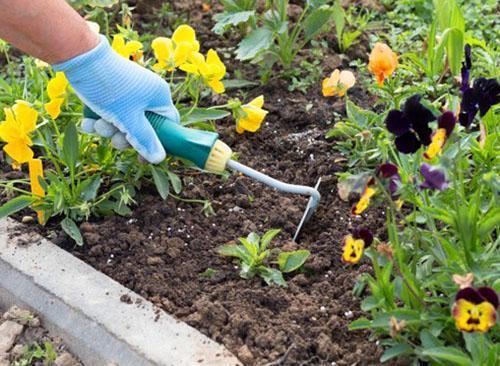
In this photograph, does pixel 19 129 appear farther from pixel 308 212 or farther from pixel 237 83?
pixel 237 83

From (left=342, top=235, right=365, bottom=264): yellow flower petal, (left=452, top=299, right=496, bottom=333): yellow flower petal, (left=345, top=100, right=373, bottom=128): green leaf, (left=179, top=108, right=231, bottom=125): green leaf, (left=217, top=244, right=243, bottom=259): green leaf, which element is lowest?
(left=217, top=244, right=243, bottom=259): green leaf

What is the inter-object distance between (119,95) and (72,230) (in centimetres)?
41

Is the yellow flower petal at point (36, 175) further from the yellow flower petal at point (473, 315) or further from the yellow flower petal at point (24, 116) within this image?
the yellow flower petal at point (473, 315)

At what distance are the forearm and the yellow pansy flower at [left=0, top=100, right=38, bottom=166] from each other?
0.59 feet

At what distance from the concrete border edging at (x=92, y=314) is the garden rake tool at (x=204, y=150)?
1.35ft

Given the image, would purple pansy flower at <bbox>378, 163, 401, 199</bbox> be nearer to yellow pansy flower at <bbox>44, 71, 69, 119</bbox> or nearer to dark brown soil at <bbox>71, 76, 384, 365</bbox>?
dark brown soil at <bbox>71, 76, 384, 365</bbox>

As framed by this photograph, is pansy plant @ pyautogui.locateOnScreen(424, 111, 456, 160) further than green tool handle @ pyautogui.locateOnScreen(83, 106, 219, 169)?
No

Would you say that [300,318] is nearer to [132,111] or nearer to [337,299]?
[337,299]

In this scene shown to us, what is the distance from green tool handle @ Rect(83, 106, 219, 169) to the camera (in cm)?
261

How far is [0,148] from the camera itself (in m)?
3.12

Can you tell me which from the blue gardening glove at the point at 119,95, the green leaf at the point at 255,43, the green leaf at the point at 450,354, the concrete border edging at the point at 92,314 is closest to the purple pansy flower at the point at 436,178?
the green leaf at the point at 450,354

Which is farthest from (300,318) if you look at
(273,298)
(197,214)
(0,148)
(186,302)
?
(0,148)

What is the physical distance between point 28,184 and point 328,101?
3.51ft

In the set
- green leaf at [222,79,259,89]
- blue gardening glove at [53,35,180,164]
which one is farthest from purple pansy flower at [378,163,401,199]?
green leaf at [222,79,259,89]
